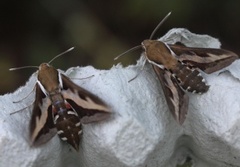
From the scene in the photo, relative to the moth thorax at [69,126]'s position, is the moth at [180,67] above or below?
below

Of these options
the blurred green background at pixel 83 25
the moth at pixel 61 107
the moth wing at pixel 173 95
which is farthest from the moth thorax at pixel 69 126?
the blurred green background at pixel 83 25

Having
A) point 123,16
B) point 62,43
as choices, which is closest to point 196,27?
point 123,16

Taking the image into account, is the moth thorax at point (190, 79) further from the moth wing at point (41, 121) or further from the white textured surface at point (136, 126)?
the moth wing at point (41, 121)

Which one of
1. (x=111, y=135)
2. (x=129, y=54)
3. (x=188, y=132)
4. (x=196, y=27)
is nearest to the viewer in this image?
(x=111, y=135)

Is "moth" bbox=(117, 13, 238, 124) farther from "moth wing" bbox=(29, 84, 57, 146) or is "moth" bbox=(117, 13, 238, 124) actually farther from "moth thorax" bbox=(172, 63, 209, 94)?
"moth wing" bbox=(29, 84, 57, 146)

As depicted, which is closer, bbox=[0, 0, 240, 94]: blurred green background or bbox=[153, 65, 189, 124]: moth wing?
bbox=[153, 65, 189, 124]: moth wing

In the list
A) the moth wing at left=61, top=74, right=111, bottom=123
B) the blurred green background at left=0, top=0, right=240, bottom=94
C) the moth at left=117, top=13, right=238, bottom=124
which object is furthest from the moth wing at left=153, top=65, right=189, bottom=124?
the blurred green background at left=0, top=0, right=240, bottom=94

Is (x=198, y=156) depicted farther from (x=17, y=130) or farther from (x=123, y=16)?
(x=123, y=16)

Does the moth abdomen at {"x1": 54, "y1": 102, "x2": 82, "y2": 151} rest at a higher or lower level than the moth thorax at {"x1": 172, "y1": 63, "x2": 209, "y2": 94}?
higher
